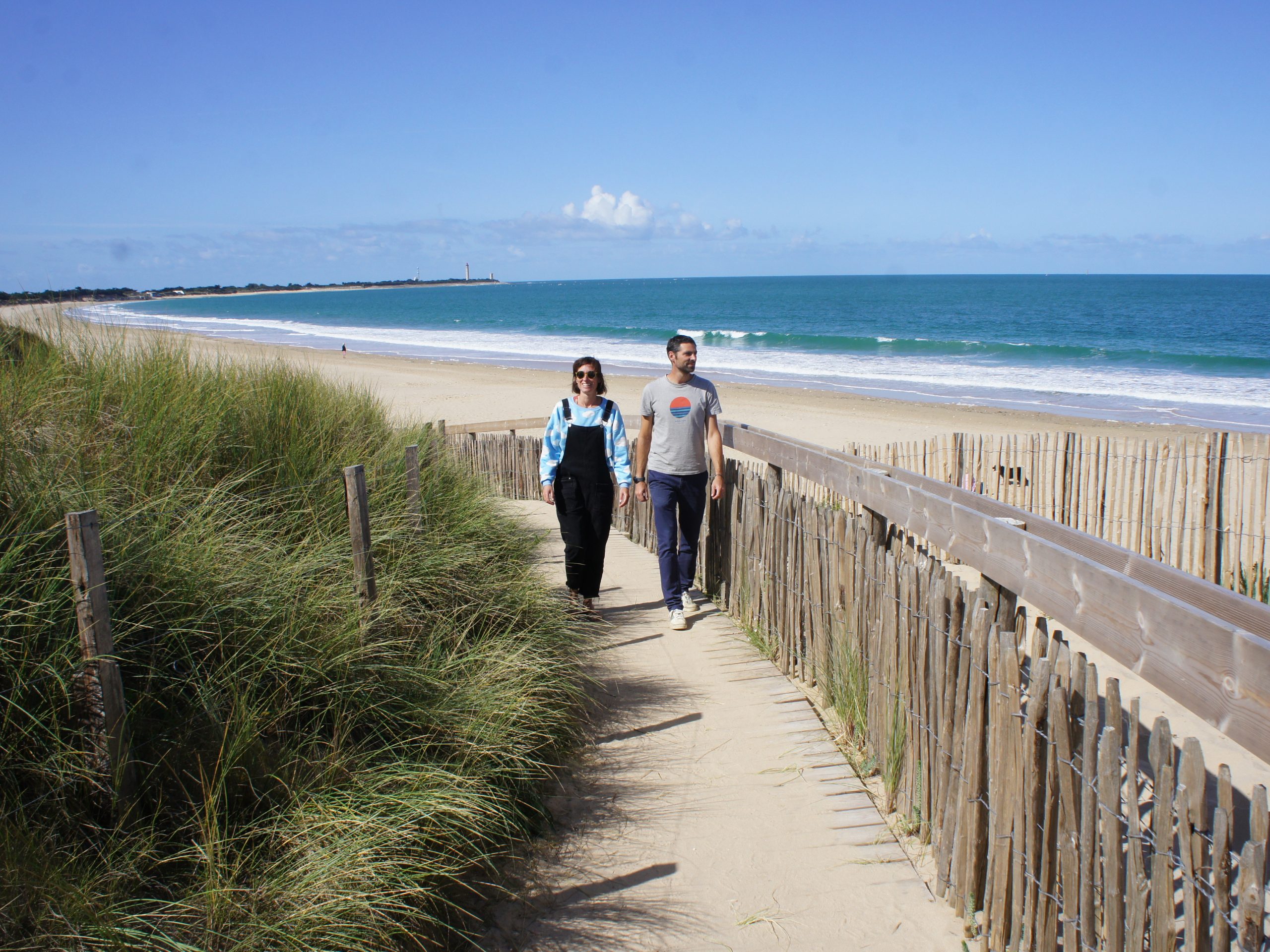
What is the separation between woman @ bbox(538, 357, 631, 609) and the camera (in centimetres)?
525

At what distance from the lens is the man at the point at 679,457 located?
210 inches

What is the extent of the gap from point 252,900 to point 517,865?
36.4 inches

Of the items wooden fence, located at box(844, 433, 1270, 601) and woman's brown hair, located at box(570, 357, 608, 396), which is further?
wooden fence, located at box(844, 433, 1270, 601)

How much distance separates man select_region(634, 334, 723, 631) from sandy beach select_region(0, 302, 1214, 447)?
5.03m

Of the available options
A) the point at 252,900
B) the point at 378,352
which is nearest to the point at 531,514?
the point at 252,900

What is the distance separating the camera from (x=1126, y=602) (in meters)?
2.06

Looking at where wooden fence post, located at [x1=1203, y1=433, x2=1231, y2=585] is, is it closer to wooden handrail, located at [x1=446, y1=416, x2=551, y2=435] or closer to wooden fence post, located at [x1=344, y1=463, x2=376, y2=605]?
wooden fence post, located at [x1=344, y1=463, x2=376, y2=605]

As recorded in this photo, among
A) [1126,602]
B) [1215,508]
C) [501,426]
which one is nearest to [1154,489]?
[1215,508]

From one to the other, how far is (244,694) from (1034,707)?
238cm

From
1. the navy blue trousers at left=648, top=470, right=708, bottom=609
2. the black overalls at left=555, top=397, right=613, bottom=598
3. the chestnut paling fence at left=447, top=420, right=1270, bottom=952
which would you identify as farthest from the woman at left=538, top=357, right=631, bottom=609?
the chestnut paling fence at left=447, top=420, right=1270, bottom=952

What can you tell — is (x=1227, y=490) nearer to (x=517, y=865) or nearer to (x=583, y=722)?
(x=583, y=722)

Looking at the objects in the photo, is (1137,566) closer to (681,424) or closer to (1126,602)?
(1126,602)

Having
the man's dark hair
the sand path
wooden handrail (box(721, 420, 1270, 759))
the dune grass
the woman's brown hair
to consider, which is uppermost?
the man's dark hair

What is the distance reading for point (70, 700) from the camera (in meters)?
2.58
